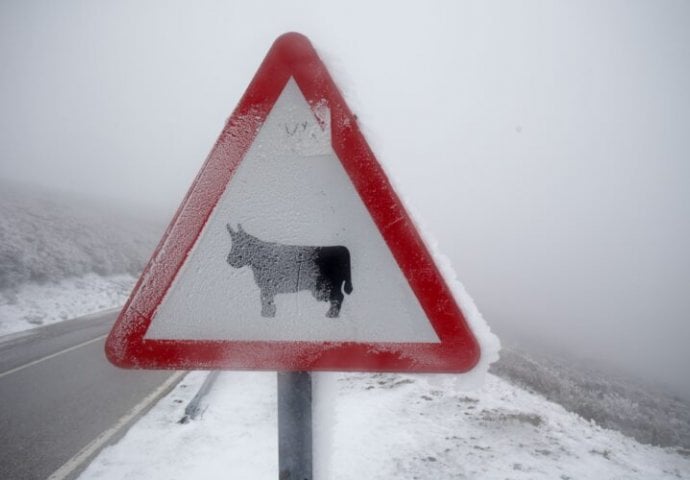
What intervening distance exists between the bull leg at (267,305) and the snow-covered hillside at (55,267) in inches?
474

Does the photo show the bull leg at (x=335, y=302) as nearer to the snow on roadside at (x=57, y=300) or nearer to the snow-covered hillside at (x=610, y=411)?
the snow-covered hillside at (x=610, y=411)

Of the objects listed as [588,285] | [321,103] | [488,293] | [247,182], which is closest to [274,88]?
[321,103]

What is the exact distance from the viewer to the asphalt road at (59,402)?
3.80 m

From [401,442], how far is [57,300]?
13.3 meters

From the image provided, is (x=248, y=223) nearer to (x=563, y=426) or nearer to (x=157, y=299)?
(x=157, y=299)

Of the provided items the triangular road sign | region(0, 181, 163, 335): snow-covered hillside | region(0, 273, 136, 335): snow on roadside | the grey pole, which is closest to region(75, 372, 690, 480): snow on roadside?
the grey pole

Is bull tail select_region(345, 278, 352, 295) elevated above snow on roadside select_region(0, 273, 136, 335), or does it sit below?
above

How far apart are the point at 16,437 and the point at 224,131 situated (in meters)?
5.27

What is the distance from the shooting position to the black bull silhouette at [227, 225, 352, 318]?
3.23ft

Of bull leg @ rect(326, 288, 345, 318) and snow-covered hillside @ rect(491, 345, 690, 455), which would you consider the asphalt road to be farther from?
snow-covered hillside @ rect(491, 345, 690, 455)

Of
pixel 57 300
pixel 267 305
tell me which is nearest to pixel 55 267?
pixel 57 300

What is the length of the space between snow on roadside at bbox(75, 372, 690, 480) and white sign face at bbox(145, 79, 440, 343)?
2.11 m

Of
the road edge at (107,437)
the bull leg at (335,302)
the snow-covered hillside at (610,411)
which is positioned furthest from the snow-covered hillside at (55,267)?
the snow-covered hillside at (610,411)

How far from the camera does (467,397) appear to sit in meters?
5.43
